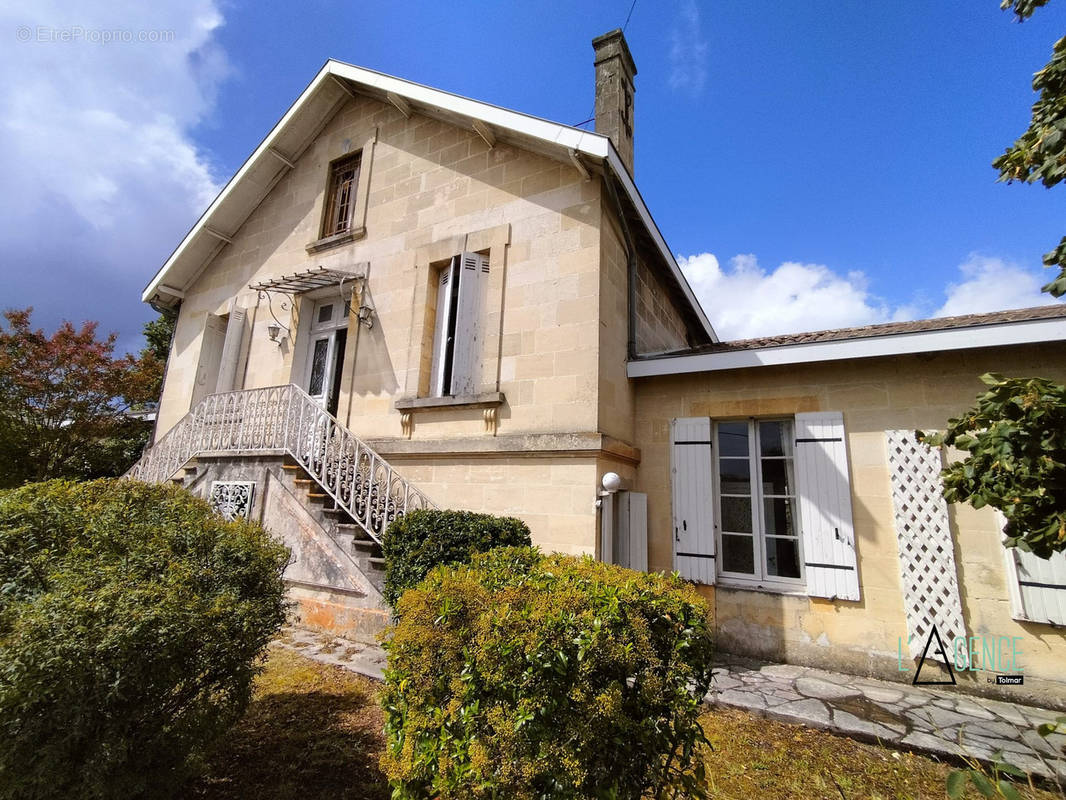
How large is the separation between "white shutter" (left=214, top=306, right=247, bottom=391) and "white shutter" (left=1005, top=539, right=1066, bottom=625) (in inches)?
460

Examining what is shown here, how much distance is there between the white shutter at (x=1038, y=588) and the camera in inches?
176

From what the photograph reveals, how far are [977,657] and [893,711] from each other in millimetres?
1355

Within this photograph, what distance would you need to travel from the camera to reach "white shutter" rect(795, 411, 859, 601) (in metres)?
5.20

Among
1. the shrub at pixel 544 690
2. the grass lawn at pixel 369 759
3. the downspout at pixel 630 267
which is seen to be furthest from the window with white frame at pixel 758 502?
the shrub at pixel 544 690

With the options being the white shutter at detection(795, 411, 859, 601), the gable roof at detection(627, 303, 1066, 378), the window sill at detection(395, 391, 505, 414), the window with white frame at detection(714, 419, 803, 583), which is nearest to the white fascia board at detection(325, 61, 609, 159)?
the gable roof at detection(627, 303, 1066, 378)

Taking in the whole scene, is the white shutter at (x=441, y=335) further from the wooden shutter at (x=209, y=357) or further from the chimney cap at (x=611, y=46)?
the wooden shutter at (x=209, y=357)

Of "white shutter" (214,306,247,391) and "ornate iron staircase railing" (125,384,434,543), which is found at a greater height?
"white shutter" (214,306,247,391)

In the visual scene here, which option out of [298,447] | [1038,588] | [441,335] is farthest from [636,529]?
[298,447]

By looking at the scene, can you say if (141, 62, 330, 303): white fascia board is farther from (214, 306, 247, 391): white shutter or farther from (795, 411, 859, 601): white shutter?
(795, 411, 859, 601): white shutter

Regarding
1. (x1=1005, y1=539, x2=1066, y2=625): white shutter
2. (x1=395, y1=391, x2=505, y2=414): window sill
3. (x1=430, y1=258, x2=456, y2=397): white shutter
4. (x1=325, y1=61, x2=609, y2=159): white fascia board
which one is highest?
(x1=325, y1=61, x2=609, y2=159): white fascia board

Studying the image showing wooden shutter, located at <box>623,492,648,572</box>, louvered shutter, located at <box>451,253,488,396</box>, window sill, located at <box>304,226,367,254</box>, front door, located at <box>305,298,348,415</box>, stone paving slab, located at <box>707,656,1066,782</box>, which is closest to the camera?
stone paving slab, located at <box>707,656,1066,782</box>

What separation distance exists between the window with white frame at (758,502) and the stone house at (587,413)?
3cm

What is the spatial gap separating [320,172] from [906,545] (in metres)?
11.2

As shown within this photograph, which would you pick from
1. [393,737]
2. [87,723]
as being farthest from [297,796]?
[87,723]
